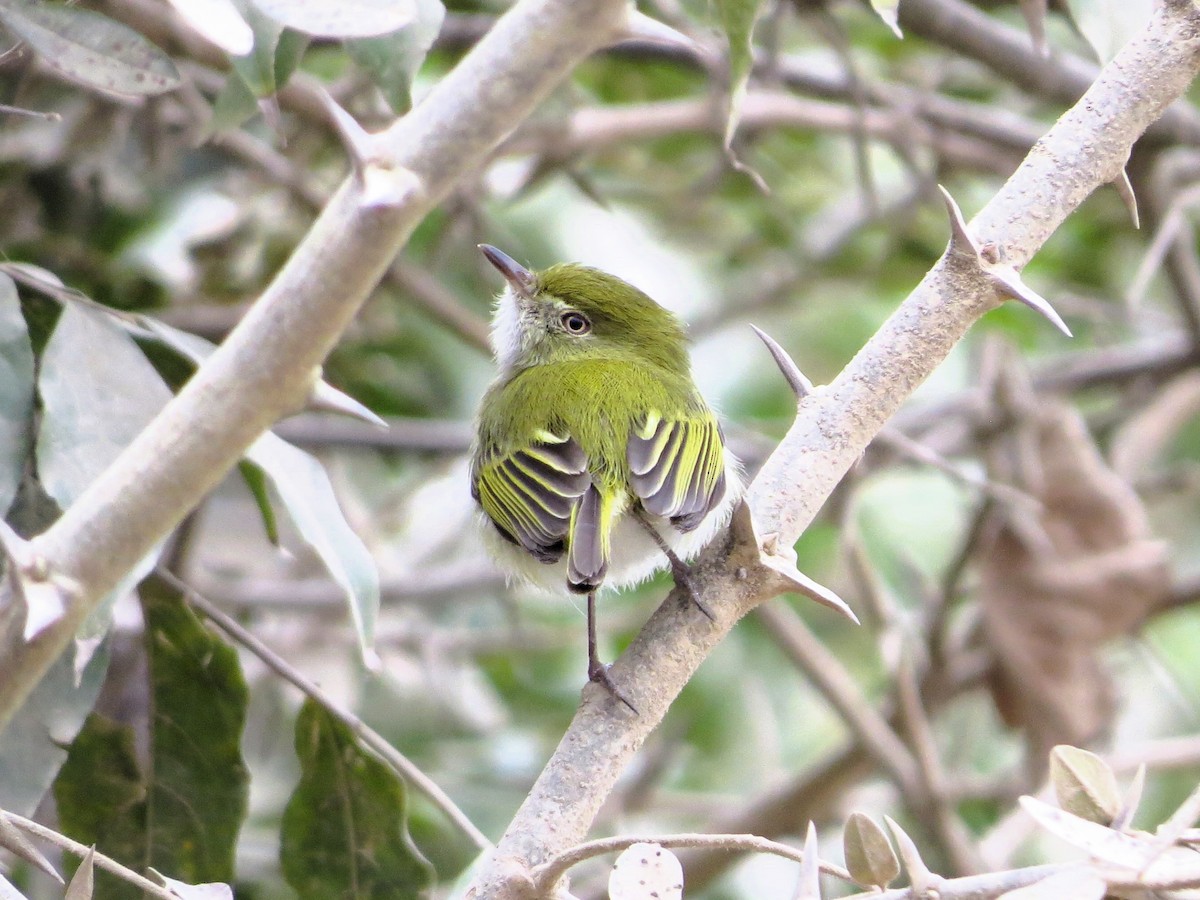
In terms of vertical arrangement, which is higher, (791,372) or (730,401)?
(730,401)

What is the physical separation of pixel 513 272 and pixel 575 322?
24 centimetres

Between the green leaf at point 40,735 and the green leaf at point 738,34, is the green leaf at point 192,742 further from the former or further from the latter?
the green leaf at point 738,34

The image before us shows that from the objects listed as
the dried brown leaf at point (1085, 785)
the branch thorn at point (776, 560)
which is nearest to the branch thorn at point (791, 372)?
the branch thorn at point (776, 560)

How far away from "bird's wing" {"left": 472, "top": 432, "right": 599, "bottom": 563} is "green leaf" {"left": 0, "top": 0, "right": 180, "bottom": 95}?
3.95ft

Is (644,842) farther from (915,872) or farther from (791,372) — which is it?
(791,372)

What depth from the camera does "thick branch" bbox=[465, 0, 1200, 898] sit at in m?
2.08

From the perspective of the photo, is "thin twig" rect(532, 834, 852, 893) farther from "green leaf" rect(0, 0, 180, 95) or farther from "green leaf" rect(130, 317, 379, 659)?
"green leaf" rect(0, 0, 180, 95)

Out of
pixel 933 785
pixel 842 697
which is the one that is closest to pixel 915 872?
pixel 842 697

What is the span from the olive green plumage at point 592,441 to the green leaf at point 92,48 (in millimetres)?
1081

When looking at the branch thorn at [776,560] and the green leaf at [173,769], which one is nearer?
the branch thorn at [776,560]

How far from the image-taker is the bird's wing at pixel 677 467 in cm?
288

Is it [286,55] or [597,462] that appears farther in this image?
[597,462]

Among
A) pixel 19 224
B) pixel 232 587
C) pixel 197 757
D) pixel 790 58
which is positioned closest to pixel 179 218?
pixel 19 224

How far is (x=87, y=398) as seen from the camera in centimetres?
203
